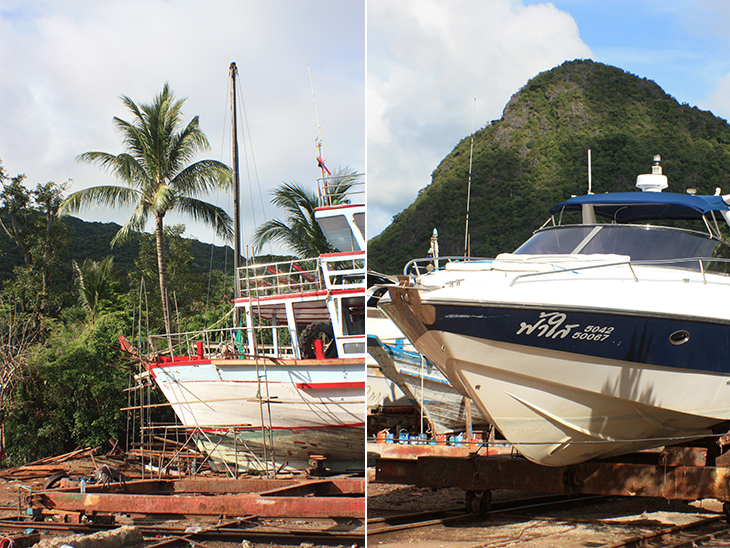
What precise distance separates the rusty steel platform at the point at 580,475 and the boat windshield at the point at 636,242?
5.87 ft

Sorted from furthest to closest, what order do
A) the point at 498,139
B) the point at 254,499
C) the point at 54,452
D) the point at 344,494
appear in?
1. the point at 498,139
2. the point at 54,452
3. the point at 344,494
4. the point at 254,499

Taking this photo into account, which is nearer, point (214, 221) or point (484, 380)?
point (484, 380)

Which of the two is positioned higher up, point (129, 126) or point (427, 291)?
point (129, 126)

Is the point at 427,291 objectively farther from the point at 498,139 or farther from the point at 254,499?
the point at 498,139

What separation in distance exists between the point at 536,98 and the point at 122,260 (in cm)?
3709

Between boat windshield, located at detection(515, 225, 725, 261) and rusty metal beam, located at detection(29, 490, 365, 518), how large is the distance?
3.16m

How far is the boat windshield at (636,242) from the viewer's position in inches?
210

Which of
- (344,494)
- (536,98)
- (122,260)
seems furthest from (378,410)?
(536,98)

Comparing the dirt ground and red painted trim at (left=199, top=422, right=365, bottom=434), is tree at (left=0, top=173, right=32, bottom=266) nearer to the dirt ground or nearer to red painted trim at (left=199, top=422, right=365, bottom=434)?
red painted trim at (left=199, top=422, right=365, bottom=434)

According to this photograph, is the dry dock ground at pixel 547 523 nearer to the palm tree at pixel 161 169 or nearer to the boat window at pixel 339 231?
the boat window at pixel 339 231

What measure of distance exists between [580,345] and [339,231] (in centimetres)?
549

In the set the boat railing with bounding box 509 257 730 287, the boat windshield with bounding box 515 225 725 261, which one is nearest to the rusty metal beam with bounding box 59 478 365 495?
the boat railing with bounding box 509 257 730 287

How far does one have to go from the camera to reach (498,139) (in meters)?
41.5

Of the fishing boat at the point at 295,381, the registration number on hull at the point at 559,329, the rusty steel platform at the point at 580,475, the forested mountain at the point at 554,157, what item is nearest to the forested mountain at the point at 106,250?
the forested mountain at the point at 554,157
